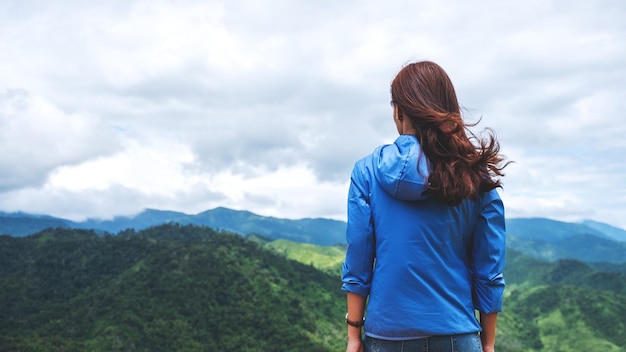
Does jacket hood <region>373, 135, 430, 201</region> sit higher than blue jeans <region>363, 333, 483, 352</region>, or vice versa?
jacket hood <region>373, 135, 430, 201</region>

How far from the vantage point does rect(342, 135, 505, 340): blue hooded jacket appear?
7.41 ft

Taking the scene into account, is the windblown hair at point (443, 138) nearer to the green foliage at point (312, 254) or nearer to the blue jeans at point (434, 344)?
the blue jeans at point (434, 344)

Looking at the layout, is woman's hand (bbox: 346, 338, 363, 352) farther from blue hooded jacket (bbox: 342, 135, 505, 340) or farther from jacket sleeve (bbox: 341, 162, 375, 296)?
jacket sleeve (bbox: 341, 162, 375, 296)

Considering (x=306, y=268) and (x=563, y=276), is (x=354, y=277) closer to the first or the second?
(x=306, y=268)

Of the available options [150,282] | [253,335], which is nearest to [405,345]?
[253,335]

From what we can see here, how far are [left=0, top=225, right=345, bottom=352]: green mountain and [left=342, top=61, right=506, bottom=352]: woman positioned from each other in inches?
2144

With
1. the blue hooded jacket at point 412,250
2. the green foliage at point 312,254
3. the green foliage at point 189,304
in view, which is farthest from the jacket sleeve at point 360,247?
the green foliage at point 312,254

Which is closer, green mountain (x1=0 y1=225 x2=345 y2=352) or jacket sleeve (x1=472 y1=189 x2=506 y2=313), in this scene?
jacket sleeve (x1=472 y1=189 x2=506 y2=313)

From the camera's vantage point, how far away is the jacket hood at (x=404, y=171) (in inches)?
86.6

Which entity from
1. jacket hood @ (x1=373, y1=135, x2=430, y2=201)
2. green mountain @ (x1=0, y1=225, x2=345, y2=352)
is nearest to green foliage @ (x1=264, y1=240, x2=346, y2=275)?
green mountain @ (x1=0, y1=225, x2=345, y2=352)

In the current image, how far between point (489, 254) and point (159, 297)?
231 feet

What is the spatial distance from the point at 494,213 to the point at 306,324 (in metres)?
68.1

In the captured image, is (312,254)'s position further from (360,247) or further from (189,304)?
(360,247)

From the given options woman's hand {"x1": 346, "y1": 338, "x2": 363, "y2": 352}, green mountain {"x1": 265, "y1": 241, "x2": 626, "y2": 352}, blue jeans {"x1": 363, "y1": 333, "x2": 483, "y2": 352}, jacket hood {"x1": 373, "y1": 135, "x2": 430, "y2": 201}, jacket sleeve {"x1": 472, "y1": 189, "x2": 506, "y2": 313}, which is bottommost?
green mountain {"x1": 265, "y1": 241, "x2": 626, "y2": 352}
